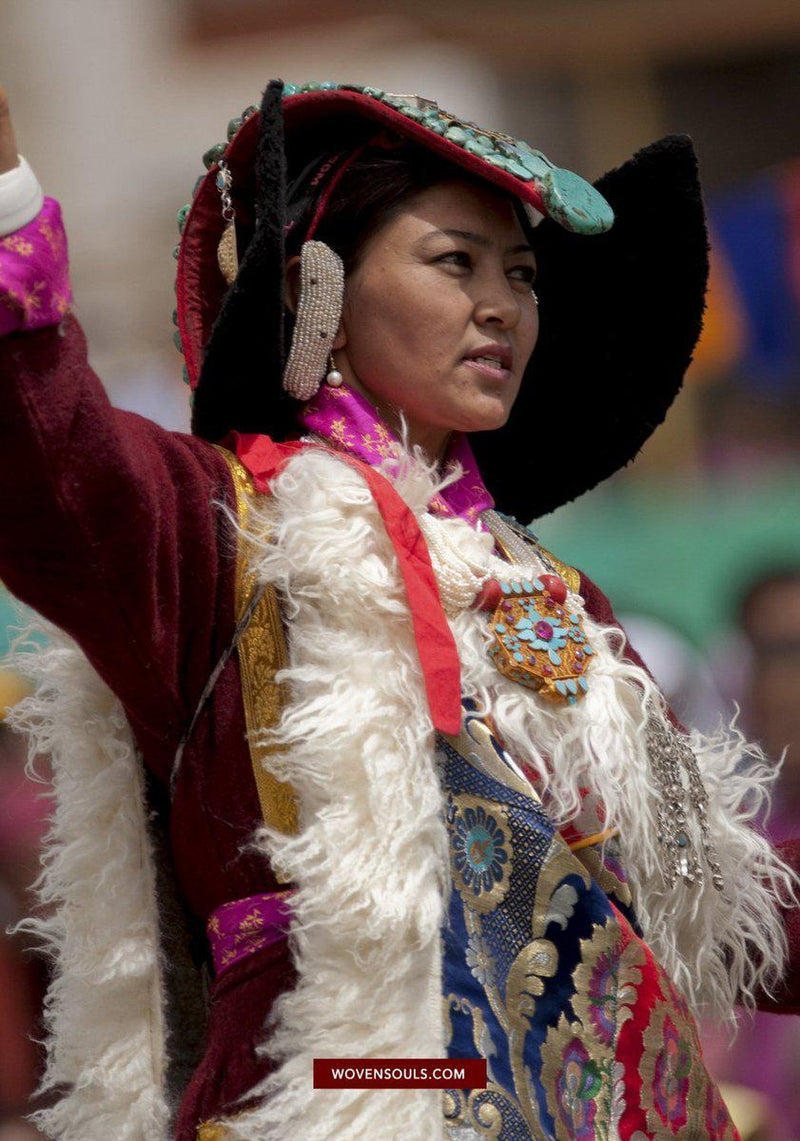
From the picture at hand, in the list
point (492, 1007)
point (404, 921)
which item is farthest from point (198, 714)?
point (492, 1007)

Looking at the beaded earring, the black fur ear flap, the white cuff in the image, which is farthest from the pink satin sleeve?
the beaded earring

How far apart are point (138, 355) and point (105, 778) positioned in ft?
10.5

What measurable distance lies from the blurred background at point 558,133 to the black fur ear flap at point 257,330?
2.81 m

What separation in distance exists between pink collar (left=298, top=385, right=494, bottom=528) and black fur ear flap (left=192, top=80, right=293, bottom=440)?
5 centimetres

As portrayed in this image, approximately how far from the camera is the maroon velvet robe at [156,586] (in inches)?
55.3

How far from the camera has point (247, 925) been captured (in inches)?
65.2

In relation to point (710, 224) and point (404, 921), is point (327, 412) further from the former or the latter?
point (710, 224)

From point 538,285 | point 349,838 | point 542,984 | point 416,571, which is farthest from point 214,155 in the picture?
point 542,984

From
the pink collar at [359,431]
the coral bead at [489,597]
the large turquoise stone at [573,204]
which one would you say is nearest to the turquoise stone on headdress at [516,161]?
the large turquoise stone at [573,204]

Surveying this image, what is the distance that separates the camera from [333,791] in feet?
5.26

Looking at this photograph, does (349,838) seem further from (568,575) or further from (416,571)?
(568,575)

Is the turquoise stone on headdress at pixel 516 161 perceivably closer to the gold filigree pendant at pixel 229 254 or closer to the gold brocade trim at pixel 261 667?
the gold filigree pendant at pixel 229 254

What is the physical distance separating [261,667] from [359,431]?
0.34 meters

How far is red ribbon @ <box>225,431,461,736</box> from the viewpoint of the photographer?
1.63 meters
